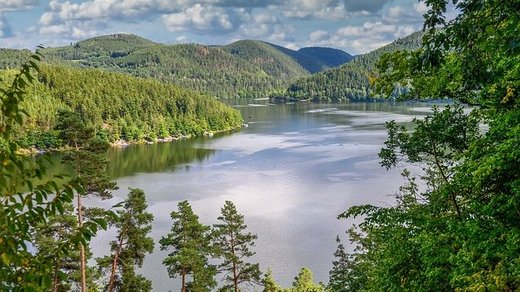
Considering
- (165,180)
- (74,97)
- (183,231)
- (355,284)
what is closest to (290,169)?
(165,180)

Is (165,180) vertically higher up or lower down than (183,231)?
lower down

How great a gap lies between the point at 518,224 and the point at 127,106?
467ft

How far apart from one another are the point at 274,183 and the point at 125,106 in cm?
8469

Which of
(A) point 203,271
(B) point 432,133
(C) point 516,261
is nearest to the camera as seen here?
(C) point 516,261

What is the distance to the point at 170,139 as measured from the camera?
132 metres

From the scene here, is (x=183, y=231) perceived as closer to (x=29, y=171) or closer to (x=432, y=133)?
(x=432, y=133)

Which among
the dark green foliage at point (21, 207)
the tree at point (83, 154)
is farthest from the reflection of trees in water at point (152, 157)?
the dark green foliage at point (21, 207)

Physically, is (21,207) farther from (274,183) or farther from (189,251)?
(274,183)

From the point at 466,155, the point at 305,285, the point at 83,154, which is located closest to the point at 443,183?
the point at 466,155

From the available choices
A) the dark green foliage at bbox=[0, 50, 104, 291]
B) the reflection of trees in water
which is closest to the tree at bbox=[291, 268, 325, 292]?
the dark green foliage at bbox=[0, 50, 104, 291]

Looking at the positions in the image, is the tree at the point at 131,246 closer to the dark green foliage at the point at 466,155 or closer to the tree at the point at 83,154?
the tree at the point at 83,154

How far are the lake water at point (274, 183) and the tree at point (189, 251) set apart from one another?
989cm

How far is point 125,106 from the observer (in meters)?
142

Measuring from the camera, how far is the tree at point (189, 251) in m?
25.3
